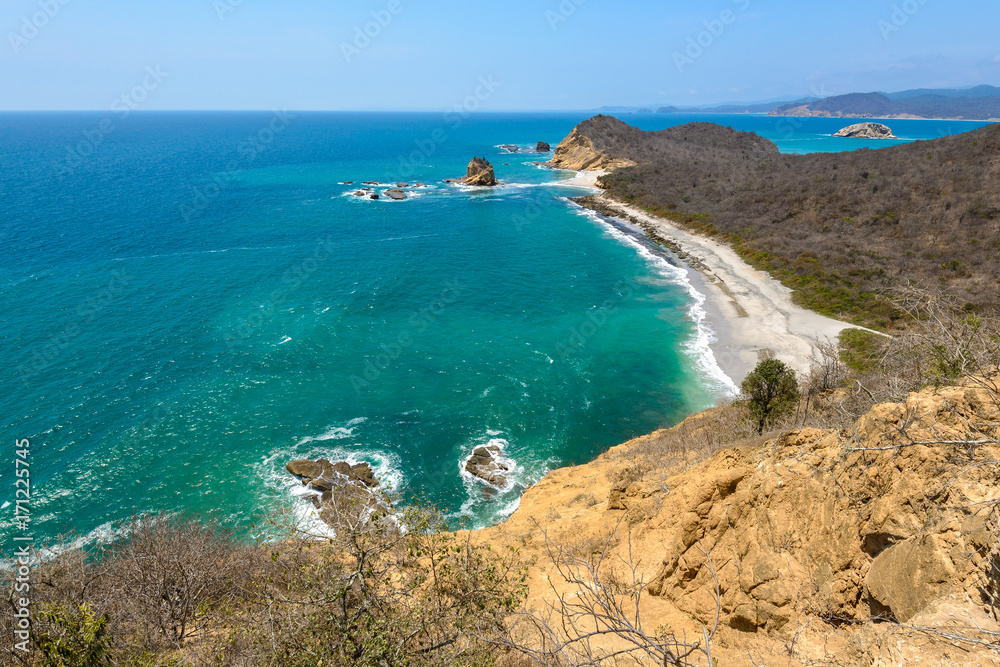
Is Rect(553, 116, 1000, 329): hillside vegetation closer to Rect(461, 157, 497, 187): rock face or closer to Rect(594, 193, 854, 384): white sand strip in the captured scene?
Rect(594, 193, 854, 384): white sand strip

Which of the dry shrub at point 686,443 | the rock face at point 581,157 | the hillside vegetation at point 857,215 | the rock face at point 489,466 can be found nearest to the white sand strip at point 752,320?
the hillside vegetation at point 857,215

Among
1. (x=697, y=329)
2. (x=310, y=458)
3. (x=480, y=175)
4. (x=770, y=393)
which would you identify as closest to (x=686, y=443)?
(x=770, y=393)

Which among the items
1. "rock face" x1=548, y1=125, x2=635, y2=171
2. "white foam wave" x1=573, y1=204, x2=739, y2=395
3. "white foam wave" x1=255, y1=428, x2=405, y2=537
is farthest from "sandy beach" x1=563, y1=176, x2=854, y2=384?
"rock face" x1=548, y1=125, x2=635, y2=171

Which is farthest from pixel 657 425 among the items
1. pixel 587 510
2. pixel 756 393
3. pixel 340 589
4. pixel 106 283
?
pixel 106 283

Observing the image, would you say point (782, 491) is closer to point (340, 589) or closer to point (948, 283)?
point (340, 589)

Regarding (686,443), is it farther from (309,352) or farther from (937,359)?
(309,352)

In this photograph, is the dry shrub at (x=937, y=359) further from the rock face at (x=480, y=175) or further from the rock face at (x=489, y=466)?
the rock face at (x=480, y=175)
